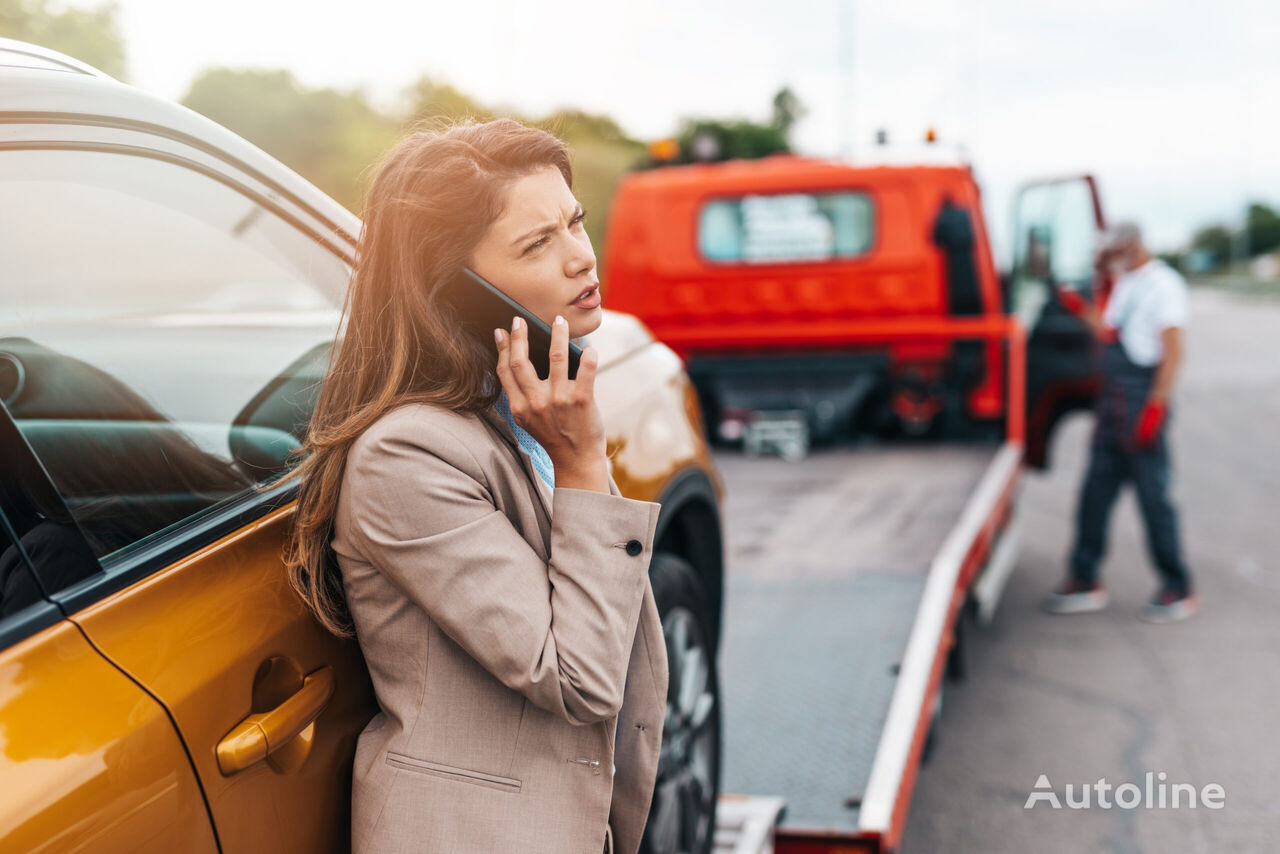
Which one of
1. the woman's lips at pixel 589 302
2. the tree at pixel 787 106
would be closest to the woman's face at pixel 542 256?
the woman's lips at pixel 589 302

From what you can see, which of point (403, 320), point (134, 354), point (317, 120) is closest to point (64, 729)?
point (403, 320)

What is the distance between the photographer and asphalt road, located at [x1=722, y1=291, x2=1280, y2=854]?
3.68 metres

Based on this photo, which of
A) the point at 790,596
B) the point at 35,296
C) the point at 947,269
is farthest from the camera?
the point at 947,269

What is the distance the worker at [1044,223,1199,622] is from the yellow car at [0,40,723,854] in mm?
3922

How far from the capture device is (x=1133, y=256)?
5793 millimetres

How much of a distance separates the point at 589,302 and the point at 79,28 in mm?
18447

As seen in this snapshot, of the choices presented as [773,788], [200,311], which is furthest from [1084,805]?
[200,311]

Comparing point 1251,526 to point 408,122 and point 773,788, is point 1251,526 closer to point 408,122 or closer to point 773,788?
point 773,788

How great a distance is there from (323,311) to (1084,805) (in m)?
2.78

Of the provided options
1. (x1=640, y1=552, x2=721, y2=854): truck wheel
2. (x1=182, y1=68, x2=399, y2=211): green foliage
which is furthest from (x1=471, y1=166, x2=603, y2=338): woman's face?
(x1=182, y1=68, x2=399, y2=211): green foliage

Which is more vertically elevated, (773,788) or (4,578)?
(4,578)

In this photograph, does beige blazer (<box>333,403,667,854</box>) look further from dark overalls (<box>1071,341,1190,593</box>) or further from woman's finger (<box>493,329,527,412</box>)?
dark overalls (<box>1071,341,1190,593</box>)

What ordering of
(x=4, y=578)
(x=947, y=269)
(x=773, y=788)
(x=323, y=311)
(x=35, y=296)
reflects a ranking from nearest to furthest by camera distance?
1. (x=4, y=578)
2. (x=35, y=296)
3. (x=323, y=311)
4. (x=773, y=788)
5. (x=947, y=269)

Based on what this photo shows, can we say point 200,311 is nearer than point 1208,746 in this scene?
Yes
